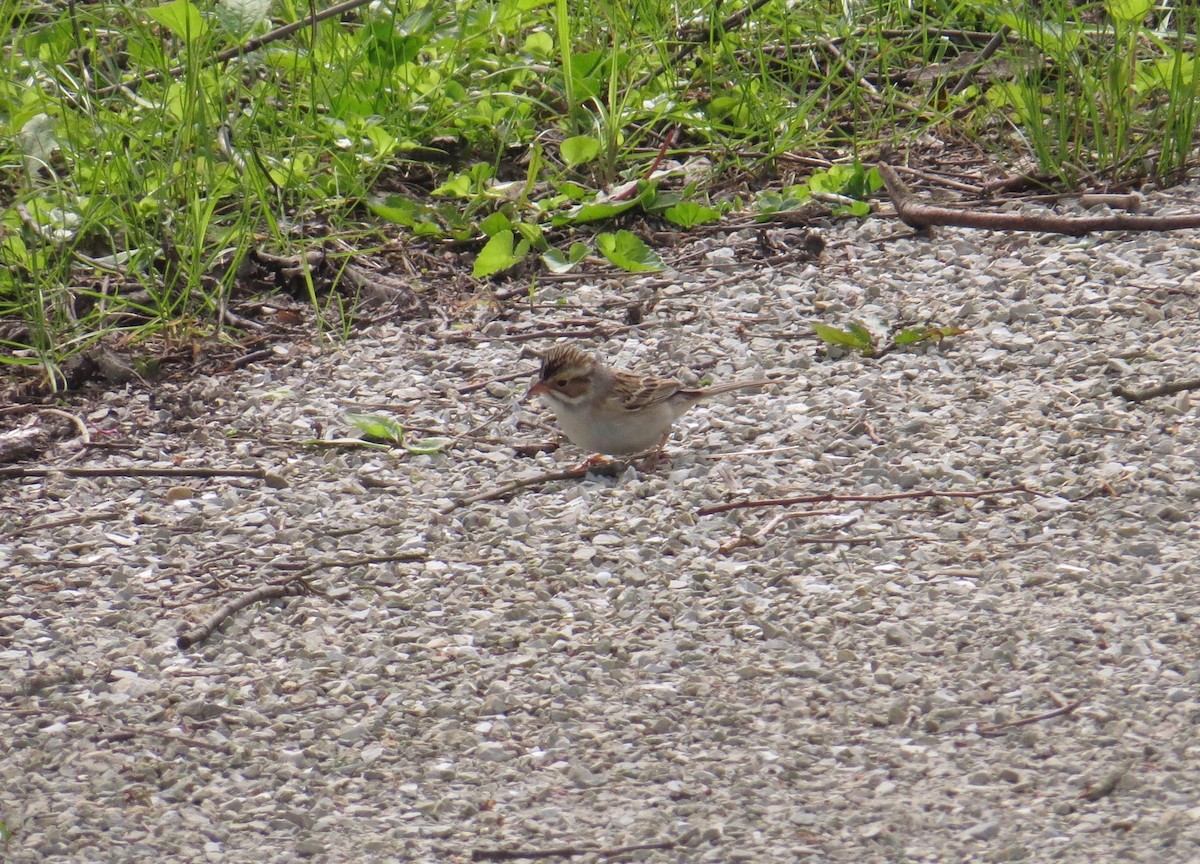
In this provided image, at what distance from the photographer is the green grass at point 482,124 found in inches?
248

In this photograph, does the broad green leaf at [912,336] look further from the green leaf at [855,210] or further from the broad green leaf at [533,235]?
the broad green leaf at [533,235]

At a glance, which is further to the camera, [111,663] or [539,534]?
[539,534]

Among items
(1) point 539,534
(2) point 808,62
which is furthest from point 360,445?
(2) point 808,62

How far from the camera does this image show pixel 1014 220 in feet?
19.8

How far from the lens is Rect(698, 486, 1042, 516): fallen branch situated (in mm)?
4508

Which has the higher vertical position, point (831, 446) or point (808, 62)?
point (808, 62)

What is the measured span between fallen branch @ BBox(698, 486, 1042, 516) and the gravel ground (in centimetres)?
3

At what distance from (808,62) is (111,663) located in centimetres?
522

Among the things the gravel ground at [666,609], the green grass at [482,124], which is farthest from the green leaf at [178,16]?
the gravel ground at [666,609]

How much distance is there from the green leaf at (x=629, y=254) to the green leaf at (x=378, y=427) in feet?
4.95

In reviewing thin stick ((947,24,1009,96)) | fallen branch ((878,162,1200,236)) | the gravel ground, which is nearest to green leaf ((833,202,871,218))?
fallen branch ((878,162,1200,236))

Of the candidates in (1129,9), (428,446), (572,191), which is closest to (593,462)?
(428,446)

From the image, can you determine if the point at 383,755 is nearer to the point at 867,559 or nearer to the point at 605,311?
the point at 867,559

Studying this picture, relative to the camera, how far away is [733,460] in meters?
4.97
